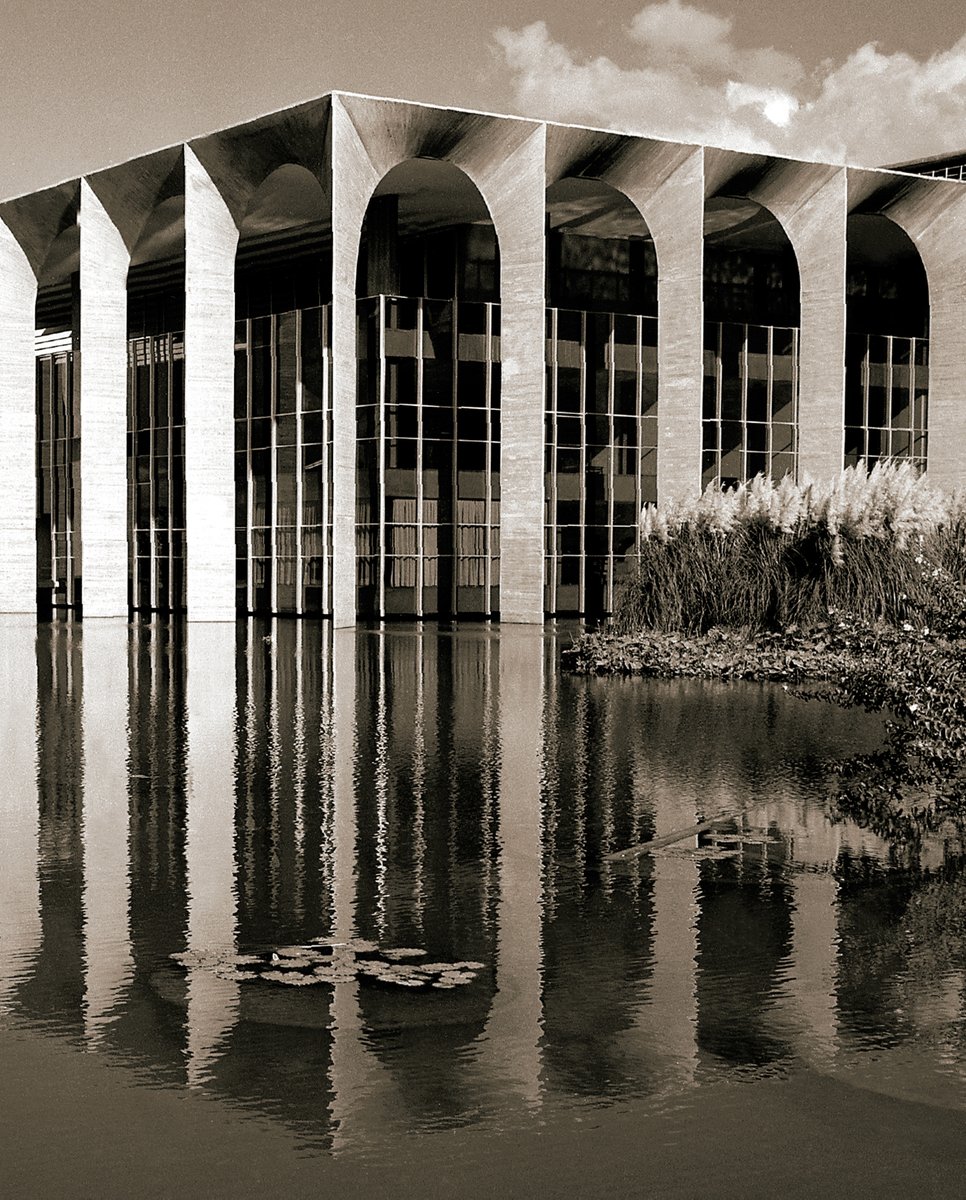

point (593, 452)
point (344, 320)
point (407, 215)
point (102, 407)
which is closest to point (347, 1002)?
point (344, 320)

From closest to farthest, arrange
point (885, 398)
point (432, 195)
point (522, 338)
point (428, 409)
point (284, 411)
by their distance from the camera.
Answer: point (522, 338) < point (432, 195) < point (428, 409) < point (284, 411) < point (885, 398)

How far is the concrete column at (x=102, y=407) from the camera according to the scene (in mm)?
32156

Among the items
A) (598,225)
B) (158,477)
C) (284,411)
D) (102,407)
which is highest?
(598,225)

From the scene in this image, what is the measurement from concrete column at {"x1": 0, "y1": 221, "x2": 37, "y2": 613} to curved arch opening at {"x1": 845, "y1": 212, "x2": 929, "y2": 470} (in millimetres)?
20403

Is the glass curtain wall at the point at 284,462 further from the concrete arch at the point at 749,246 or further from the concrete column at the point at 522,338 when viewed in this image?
the concrete arch at the point at 749,246

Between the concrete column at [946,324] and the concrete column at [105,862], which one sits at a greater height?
the concrete column at [946,324]

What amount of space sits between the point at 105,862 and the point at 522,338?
23845mm

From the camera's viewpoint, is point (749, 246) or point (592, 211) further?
point (749, 246)

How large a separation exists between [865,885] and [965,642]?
2.12 m

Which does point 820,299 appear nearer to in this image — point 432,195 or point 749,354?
point 749,354

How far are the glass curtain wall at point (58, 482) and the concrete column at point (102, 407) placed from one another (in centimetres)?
1074

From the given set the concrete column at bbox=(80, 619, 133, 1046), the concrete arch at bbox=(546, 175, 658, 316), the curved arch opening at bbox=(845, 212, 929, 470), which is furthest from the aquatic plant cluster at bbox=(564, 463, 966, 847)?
the curved arch opening at bbox=(845, 212, 929, 470)

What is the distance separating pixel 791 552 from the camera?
59.1 feet

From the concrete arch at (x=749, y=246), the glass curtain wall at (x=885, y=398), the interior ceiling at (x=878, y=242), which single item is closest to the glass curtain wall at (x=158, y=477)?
the concrete arch at (x=749, y=246)
